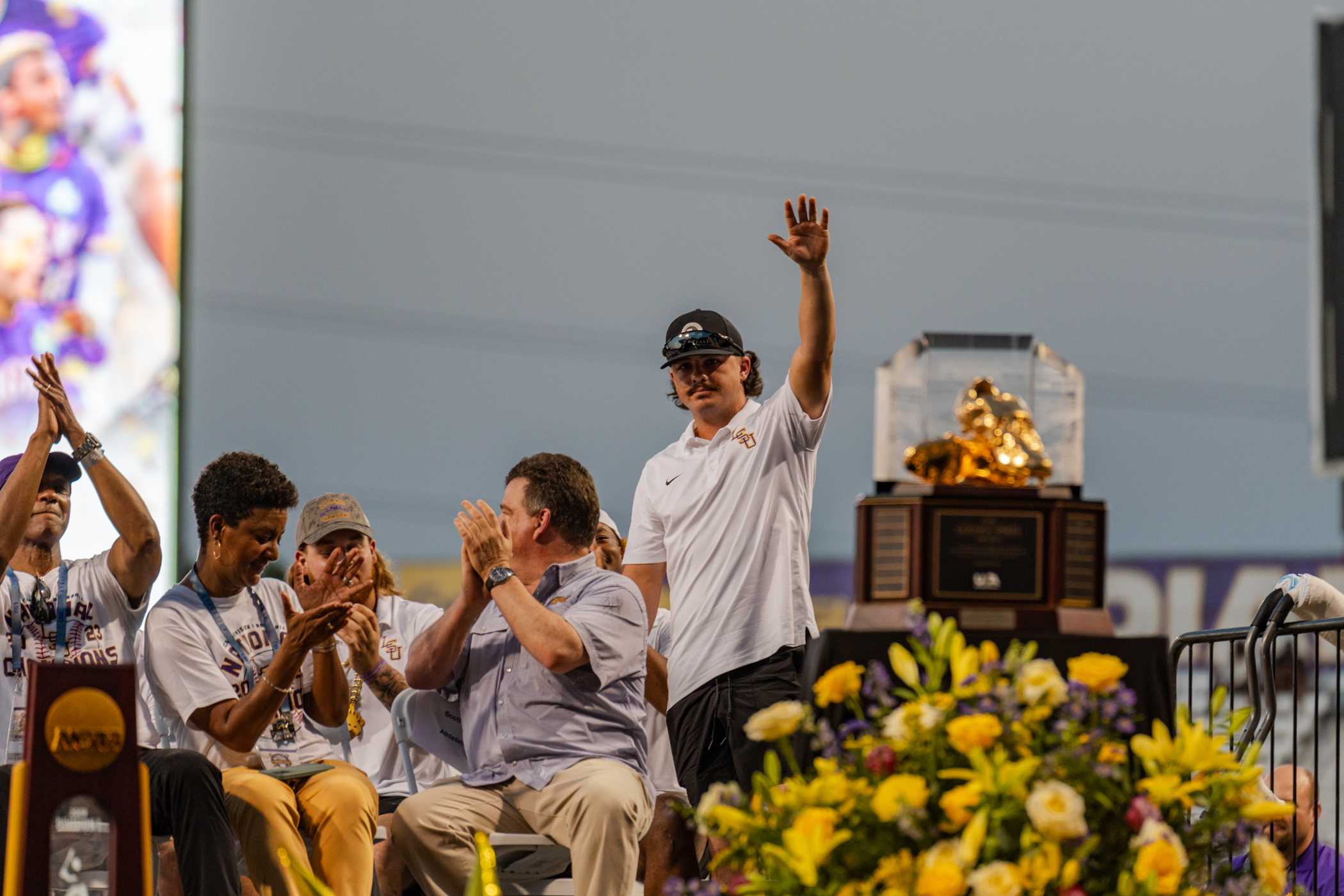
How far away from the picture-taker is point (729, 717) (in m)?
4.12

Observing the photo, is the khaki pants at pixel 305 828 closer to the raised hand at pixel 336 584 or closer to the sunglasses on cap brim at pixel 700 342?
the raised hand at pixel 336 584

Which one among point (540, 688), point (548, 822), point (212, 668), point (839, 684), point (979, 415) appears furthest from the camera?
point (212, 668)

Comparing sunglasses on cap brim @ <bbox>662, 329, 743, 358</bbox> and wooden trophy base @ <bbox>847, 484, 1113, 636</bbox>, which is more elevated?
sunglasses on cap brim @ <bbox>662, 329, 743, 358</bbox>

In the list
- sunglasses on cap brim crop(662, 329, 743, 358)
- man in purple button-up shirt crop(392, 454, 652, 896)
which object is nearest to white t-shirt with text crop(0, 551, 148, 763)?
man in purple button-up shirt crop(392, 454, 652, 896)

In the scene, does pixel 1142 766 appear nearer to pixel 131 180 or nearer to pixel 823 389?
pixel 823 389

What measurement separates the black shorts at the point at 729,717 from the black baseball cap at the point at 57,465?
1.72 m

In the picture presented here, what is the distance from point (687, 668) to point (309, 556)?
1139 mm

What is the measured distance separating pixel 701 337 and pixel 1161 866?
8.19ft

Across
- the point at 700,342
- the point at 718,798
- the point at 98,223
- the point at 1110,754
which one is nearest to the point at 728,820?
the point at 718,798

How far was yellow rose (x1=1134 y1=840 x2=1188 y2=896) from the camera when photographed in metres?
2.12

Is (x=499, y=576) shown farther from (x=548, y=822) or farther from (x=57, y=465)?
(x=57, y=465)

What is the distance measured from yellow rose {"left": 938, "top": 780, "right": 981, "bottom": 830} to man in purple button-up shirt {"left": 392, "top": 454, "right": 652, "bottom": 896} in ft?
5.92

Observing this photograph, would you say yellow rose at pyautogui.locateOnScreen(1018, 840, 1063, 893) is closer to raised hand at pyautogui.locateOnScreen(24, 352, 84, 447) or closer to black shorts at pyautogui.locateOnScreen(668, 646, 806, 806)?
black shorts at pyautogui.locateOnScreen(668, 646, 806, 806)

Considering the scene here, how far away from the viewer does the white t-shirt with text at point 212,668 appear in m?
4.24
